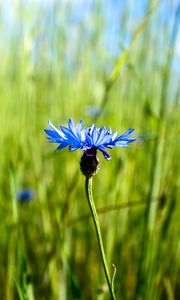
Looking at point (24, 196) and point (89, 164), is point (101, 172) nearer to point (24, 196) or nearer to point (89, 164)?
point (24, 196)

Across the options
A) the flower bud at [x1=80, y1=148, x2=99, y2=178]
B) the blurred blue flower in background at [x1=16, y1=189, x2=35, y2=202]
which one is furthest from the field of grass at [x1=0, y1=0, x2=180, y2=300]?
the flower bud at [x1=80, y1=148, x2=99, y2=178]

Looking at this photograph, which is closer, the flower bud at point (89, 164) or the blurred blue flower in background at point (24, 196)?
the flower bud at point (89, 164)

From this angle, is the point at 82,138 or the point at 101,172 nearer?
the point at 82,138

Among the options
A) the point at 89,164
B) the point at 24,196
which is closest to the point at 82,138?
the point at 89,164

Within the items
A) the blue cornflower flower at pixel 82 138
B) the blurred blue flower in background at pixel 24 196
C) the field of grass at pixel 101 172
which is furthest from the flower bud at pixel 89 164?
the blurred blue flower in background at pixel 24 196

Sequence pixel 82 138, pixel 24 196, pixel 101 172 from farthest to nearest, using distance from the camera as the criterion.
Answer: pixel 101 172 < pixel 24 196 < pixel 82 138

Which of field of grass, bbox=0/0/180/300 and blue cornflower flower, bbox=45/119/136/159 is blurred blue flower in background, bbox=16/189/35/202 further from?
blue cornflower flower, bbox=45/119/136/159

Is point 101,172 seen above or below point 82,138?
above

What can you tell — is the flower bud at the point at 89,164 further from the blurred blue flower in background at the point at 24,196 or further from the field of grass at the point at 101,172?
the blurred blue flower in background at the point at 24,196
